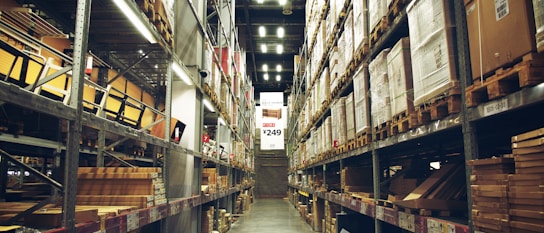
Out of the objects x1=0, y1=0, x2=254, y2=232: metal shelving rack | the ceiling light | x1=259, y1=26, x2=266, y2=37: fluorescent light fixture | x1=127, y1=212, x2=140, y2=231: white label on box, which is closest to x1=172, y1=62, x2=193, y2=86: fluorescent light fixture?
x1=0, y1=0, x2=254, y2=232: metal shelving rack

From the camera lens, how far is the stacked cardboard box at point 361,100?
16.1ft

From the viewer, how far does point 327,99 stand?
7.97m

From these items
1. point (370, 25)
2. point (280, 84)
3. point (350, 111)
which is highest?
point (280, 84)

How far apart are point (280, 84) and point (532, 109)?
2640 centimetres

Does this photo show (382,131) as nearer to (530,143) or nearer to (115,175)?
(530,143)

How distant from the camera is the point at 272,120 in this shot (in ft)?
66.0

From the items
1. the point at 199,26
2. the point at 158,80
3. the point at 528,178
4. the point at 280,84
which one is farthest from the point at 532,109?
the point at 280,84

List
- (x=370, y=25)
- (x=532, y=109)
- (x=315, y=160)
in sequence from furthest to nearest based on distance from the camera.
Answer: (x=315, y=160)
(x=370, y=25)
(x=532, y=109)

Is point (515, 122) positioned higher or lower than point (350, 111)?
lower

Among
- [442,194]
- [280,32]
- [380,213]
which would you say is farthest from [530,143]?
[280,32]

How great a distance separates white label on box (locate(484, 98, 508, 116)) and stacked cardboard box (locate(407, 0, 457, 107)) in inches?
17.9

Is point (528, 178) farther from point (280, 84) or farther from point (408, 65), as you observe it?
point (280, 84)

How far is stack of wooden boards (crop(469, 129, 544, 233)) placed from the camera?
1987 millimetres

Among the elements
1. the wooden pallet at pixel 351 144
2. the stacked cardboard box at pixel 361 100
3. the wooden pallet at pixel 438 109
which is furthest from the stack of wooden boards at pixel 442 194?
the wooden pallet at pixel 351 144
